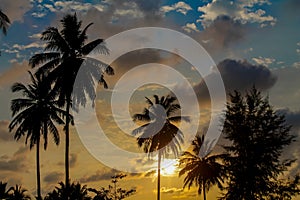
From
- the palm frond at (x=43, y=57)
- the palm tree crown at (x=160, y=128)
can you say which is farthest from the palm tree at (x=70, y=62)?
the palm tree crown at (x=160, y=128)

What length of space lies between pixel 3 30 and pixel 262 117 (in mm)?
21001

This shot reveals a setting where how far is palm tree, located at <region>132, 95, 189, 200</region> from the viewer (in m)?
60.0

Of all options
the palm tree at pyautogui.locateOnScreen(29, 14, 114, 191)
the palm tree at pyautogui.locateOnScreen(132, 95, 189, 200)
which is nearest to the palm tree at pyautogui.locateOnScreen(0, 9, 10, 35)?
the palm tree at pyautogui.locateOnScreen(29, 14, 114, 191)

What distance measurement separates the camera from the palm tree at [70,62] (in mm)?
43594

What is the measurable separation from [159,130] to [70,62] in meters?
19.2

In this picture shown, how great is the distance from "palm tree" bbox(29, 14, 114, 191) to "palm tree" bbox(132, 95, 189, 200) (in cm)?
1667

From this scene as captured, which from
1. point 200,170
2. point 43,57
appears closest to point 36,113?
point 43,57

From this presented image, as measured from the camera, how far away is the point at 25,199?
6744cm

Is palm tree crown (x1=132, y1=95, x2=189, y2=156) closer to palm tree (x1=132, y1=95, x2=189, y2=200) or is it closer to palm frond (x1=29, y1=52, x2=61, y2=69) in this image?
palm tree (x1=132, y1=95, x2=189, y2=200)

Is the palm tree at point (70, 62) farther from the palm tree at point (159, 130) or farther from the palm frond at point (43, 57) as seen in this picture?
the palm tree at point (159, 130)

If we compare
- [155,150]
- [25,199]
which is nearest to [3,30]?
[155,150]

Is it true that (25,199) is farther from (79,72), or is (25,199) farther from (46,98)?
(79,72)

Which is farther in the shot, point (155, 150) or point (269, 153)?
point (155, 150)

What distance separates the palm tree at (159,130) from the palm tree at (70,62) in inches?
656
